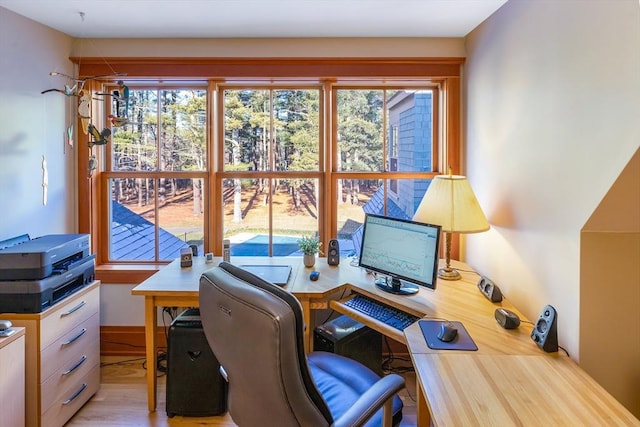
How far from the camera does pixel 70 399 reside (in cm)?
204

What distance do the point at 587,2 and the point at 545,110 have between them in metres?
0.43

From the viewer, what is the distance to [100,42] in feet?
8.78

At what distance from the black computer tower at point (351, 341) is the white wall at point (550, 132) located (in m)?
0.82

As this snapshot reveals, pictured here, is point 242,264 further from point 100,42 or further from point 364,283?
Answer: point 100,42

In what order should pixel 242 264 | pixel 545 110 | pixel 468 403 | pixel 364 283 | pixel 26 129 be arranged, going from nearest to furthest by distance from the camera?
pixel 468 403 → pixel 545 110 → pixel 364 283 → pixel 26 129 → pixel 242 264

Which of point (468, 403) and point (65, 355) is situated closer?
point (468, 403)

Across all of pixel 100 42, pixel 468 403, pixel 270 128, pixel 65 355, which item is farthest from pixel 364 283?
pixel 100 42

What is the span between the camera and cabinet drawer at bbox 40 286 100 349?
73.9 inches

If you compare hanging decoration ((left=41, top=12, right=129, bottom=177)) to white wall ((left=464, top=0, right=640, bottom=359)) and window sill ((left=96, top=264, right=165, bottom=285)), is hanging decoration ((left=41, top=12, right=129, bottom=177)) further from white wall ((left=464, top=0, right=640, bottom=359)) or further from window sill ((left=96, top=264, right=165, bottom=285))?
white wall ((left=464, top=0, right=640, bottom=359))

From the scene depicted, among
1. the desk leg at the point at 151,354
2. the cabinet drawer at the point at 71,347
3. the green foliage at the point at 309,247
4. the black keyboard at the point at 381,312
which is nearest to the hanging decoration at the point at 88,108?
the cabinet drawer at the point at 71,347

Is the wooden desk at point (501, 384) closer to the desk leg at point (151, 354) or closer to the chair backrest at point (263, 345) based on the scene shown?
the chair backrest at point (263, 345)

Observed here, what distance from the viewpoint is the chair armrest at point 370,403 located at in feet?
3.86

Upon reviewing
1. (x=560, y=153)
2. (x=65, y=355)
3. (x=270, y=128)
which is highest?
(x=270, y=128)

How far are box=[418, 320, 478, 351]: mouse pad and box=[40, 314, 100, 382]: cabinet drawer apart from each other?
1.83m
